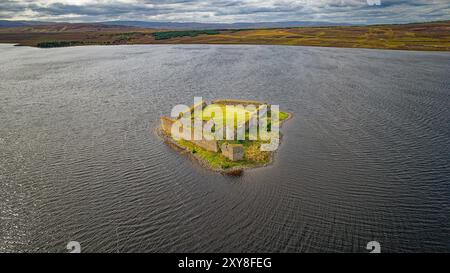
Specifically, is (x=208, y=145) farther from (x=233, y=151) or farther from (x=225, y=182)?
(x=225, y=182)

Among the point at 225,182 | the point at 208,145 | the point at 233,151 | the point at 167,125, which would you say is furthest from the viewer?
the point at 167,125

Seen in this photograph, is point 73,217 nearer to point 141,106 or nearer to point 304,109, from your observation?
point 141,106

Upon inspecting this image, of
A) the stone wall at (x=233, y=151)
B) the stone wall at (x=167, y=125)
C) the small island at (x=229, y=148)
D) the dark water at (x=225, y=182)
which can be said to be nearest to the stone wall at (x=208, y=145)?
the small island at (x=229, y=148)

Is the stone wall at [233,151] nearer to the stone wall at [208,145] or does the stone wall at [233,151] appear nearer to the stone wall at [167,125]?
the stone wall at [208,145]

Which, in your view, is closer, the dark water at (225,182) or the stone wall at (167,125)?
the dark water at (225,182)

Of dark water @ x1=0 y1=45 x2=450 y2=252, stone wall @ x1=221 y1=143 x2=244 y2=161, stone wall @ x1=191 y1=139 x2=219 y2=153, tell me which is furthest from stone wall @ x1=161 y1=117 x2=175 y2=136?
stone wall @ x1=221 y1=143 x2=244 y2=161

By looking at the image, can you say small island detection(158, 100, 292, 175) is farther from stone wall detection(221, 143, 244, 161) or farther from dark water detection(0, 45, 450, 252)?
dark water detection(0, 45, 450, 252)

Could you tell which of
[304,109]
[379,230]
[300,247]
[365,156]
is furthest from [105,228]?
[304,109]

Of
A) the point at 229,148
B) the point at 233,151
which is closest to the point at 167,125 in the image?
the point at 229,148
